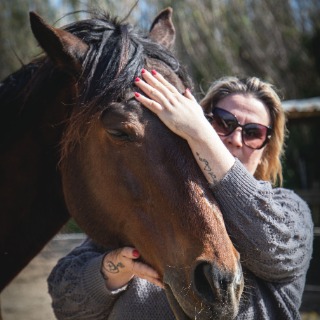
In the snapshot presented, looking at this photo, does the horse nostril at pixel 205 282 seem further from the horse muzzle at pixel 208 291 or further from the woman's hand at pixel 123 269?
the woman's hand at pixel 123 269

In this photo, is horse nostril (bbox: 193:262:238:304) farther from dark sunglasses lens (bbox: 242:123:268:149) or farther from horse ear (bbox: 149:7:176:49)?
horse ear (bbox: 149:7:176:49)

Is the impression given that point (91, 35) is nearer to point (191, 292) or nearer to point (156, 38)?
point (156, 38)

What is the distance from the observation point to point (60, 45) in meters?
2.19

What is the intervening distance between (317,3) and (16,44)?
9208 millimetres

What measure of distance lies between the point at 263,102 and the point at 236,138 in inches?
12.5

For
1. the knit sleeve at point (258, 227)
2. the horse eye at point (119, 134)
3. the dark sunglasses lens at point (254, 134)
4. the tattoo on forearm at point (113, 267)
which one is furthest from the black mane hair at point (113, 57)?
the tattoo on forearm at point (113, 267)

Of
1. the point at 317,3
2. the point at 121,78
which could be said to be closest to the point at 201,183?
the point at 121,78

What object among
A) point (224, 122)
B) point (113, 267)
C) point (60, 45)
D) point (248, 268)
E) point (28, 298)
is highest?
point (60, 45)

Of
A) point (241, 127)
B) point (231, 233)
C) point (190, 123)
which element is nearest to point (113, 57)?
point (190, 123)

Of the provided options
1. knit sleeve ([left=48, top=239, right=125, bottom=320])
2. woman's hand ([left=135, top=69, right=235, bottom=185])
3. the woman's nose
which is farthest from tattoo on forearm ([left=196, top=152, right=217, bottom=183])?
knit sleeve ([left=48, top=239, right=125, bottom=320])

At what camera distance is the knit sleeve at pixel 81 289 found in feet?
7.67

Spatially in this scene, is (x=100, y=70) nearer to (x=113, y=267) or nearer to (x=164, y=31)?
(x=164, y=31)

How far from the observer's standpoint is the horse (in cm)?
187

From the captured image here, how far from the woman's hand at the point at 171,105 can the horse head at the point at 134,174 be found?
31mm
